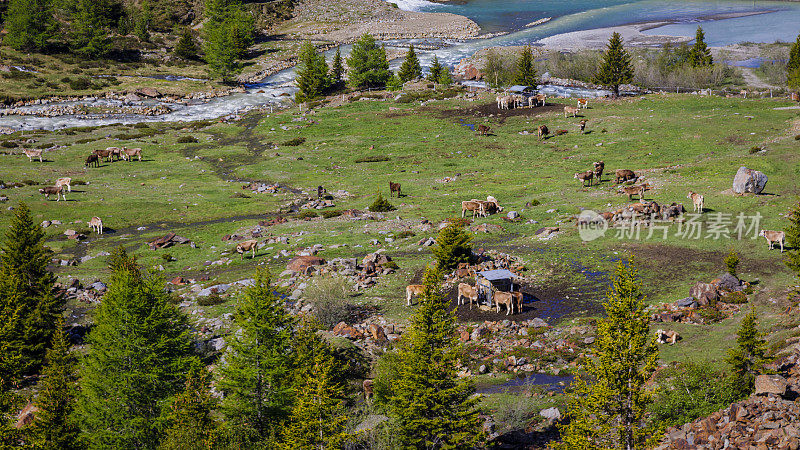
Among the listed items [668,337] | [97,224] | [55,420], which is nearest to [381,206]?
[97,224]

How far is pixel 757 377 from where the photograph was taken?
19828 mm

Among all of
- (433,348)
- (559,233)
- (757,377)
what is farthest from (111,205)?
(757,377)

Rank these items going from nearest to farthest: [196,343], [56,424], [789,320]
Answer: [56,424]
[789,320]
[196,343]

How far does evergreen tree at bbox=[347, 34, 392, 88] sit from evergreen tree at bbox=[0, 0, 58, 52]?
64121 mm

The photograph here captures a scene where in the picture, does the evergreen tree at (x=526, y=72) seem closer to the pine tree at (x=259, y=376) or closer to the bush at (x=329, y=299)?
the bush at (x=329, y=299)

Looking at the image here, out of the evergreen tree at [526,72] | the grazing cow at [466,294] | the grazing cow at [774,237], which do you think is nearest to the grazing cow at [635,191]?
the grazing cow at [774,237]

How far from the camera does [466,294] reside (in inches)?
1307

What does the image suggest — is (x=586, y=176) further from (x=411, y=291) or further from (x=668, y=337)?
(x=668, y=337)

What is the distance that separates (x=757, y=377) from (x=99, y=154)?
70.2 meters

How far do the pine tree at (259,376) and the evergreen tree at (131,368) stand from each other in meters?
3.40

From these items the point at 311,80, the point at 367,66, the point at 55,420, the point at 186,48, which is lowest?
the point at 55,420

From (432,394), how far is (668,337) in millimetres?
13441

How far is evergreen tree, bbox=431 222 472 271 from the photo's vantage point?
36531 mm

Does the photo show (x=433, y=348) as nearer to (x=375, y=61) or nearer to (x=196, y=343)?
(x=196, y=343)
